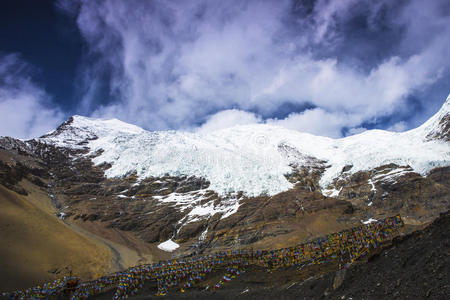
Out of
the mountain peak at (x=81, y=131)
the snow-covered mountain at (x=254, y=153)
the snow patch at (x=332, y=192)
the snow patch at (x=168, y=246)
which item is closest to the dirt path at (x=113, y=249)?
the snow patch at (x=168, y=246)

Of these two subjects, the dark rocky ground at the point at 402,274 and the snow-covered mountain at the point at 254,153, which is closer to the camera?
the dark rocky ground at the point at 402,274

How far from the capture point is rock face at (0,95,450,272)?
9078 centimetres

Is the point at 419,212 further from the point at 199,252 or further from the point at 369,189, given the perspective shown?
the point at 199,252

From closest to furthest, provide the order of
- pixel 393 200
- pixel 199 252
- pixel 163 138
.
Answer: pixel 199 252
pixel 393 200
pixel 163 138

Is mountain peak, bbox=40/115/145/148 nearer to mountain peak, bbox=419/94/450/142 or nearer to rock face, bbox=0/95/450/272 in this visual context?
rock face, bbox=0/95/450/272

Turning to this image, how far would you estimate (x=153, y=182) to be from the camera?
4678 inches

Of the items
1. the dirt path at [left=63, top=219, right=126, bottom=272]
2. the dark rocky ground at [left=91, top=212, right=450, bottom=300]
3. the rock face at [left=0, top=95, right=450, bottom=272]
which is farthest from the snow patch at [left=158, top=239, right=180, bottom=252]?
the dark rocky ground at [left=91, top=212, right=450, bottom=300]

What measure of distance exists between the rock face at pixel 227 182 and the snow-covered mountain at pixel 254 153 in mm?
577

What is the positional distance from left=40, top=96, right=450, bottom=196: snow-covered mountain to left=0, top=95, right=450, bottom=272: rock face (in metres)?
0.58

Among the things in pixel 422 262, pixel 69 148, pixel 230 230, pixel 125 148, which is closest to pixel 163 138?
pixel 125 148

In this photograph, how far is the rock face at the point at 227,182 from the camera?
90775mm

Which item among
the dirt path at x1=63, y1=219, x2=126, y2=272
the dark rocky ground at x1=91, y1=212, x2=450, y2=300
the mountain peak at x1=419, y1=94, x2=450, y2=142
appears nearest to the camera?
the dark rocky ground at x1=91, y1=212, x2=450, y2=300

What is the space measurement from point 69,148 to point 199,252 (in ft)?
343

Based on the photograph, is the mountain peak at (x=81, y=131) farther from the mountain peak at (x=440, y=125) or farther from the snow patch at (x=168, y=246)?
the mountain peak at (x=440, y=125)
